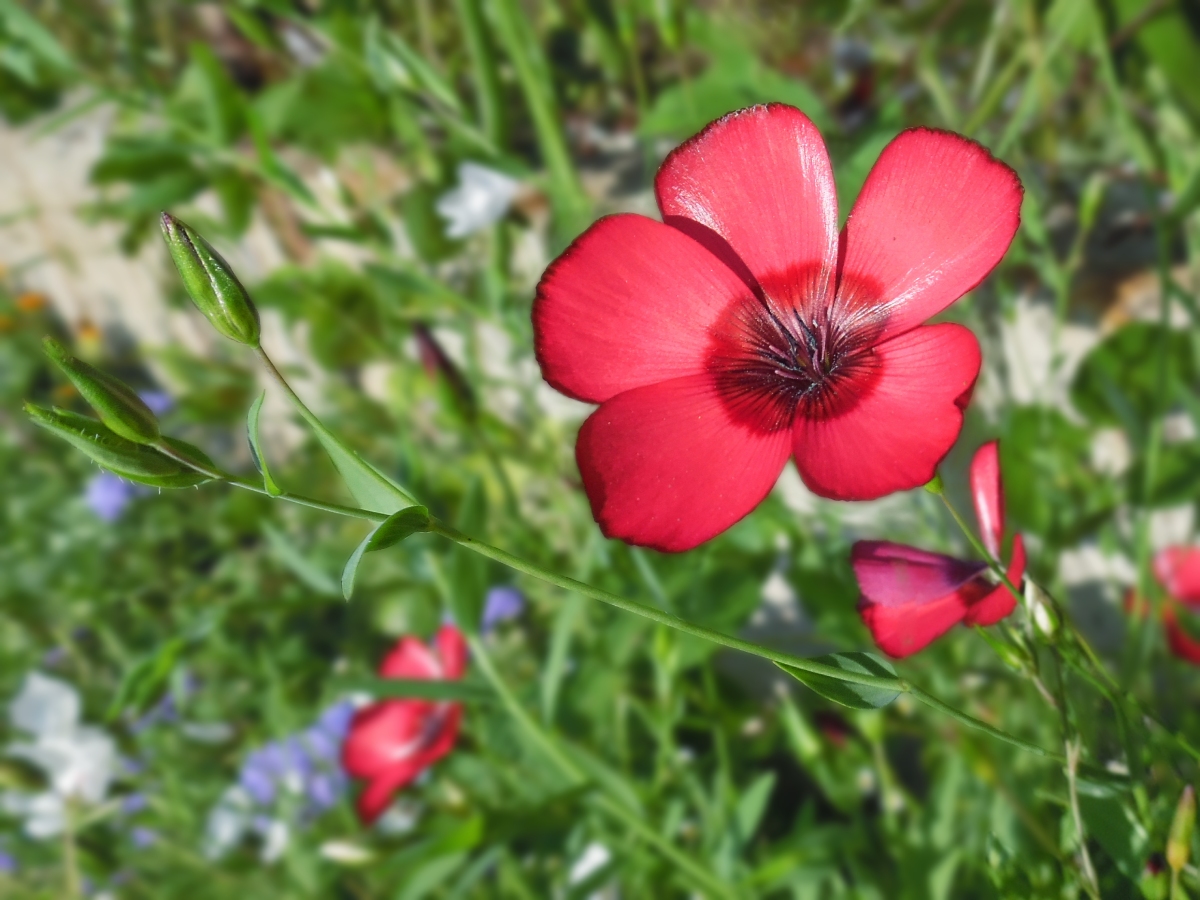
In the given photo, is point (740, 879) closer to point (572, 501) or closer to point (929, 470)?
point (572, 501)

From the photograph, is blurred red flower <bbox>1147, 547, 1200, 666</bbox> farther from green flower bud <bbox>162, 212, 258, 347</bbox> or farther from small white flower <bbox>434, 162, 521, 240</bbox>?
green flower bud <bbox>162, 212, 258, 347</bbox>

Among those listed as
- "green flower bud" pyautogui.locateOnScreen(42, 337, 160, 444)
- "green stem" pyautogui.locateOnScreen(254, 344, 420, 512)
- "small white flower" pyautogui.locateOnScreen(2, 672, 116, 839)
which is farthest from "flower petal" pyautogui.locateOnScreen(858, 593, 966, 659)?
"small white flower" pyautogui.locateOnScreen(2, 672, 116, 839)

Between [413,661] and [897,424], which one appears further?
[413,661]

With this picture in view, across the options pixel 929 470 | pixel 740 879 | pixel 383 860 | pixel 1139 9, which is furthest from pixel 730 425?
pixel 1139 9

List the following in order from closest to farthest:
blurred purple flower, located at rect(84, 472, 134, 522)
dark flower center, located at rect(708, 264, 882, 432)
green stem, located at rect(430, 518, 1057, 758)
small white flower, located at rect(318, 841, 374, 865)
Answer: green stem, located at rect(430, 518, 1057, 758) < dark flower center, located at rect(708, 264, 882, 432) < small white flower, located at rect(318, 841, 374, 865) < blurred purple flower, located at rect(84, 472, 134, 522)

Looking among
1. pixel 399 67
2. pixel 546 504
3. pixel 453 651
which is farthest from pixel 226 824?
pixel 399 67

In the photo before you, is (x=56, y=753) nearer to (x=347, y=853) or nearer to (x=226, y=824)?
(x=226, y=824)
